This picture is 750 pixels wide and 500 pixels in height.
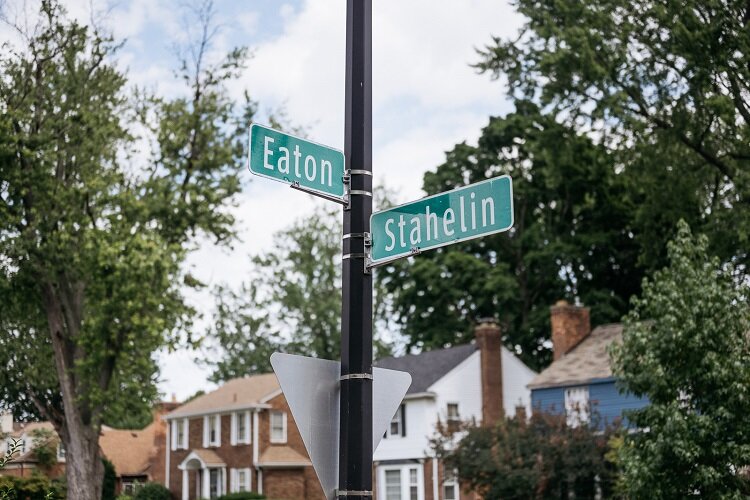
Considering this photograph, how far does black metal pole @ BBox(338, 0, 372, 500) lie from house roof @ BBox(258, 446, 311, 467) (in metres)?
45.4

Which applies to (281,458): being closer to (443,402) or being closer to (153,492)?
(153,492)

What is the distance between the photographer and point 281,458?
50.8 meters

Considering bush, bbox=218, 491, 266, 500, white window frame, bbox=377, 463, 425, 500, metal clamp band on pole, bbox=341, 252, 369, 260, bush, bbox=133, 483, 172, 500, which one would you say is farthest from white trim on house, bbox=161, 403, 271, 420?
metal clamp band on pole, bbox=341, 252, 369, 260

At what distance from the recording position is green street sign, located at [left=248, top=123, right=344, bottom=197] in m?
6.04

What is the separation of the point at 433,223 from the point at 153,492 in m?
52.3

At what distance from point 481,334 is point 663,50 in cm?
1822

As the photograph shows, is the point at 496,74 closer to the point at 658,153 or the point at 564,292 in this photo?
the point at 658,153

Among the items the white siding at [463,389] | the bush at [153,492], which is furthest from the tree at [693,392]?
the bush at [153,492]

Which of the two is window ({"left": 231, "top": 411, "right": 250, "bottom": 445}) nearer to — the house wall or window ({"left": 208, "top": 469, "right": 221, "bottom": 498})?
window ({"left": 208, "top": 469, "right": 221, "bottom": 498})

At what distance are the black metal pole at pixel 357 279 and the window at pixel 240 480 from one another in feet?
153

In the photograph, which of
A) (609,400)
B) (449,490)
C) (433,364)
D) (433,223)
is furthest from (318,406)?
(433,364)

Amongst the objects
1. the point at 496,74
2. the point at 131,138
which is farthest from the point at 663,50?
the point at 131,138

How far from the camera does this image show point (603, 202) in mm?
52844

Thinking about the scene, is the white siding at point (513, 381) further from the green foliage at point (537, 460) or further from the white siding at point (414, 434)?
the green foliage at point (537, 460)
